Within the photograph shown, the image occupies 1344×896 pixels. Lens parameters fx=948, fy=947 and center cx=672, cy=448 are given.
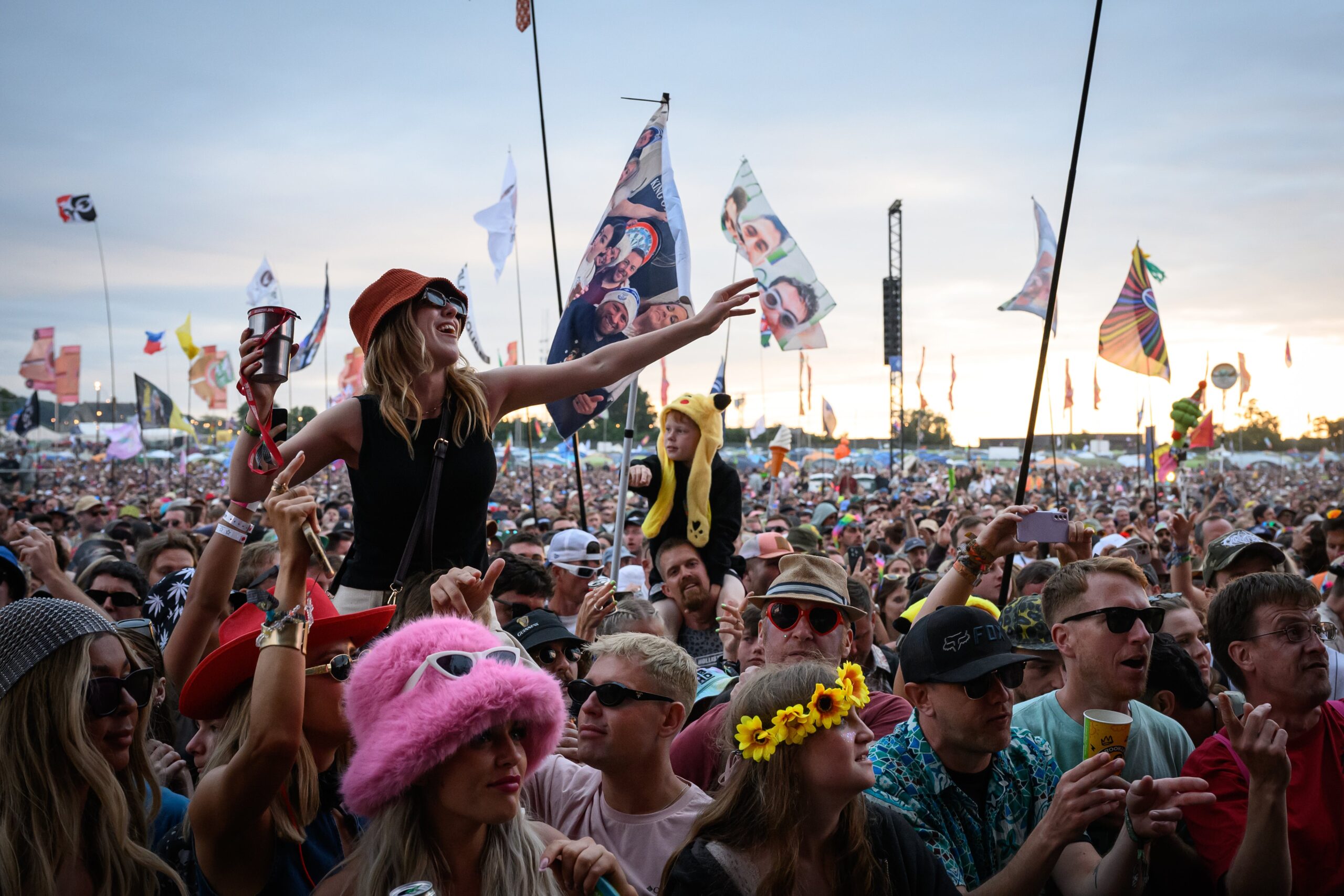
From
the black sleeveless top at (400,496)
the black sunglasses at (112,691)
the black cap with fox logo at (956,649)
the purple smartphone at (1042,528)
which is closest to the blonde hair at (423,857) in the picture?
the black sunglasses at (112,691)

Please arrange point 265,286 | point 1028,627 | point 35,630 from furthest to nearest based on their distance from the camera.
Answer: point 265,286 < point 1028,627 < point 35,630

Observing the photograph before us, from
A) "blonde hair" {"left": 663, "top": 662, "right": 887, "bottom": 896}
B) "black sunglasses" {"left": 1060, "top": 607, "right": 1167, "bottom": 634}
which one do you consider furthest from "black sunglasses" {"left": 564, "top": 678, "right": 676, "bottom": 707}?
"black sunglasses" {"left": 1060, "top": 607, "right": 1167, "bottom": 634}

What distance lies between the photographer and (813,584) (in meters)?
4.03

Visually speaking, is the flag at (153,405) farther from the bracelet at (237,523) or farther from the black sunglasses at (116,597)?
the bracelet at (237,523)

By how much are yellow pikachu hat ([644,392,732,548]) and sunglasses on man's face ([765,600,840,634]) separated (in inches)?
73.4

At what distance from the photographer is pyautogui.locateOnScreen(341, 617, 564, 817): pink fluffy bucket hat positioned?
2.09 m

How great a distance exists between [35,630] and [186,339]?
29.2 m

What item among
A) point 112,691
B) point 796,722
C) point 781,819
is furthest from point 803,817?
point 112,691

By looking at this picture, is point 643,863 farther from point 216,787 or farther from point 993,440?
point 993,440

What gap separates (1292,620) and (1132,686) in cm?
61

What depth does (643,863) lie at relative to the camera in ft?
9.36

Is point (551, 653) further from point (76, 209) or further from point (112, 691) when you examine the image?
point (76, 209)

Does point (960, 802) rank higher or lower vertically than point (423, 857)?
lower

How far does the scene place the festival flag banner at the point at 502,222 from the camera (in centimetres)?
1138
